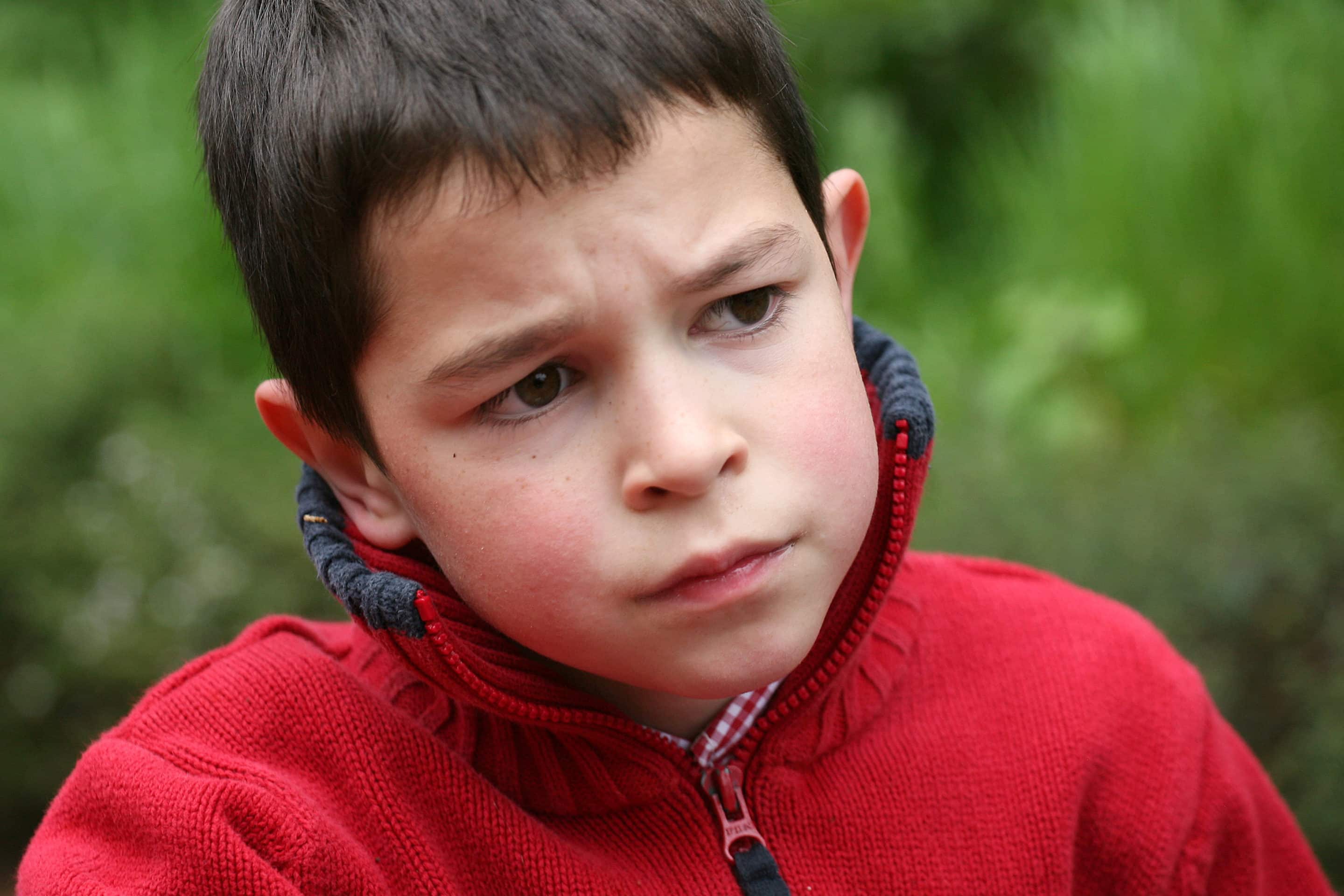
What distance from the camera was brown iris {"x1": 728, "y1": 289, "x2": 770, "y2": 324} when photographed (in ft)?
4.88

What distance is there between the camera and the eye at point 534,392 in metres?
1.42

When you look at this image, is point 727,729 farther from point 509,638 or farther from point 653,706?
point 509,638

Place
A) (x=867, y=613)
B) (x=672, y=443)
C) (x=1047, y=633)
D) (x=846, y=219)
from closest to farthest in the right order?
(x=672, y=443), (x=867, y=613), (x=846, y=219), (x=1047, y=633)

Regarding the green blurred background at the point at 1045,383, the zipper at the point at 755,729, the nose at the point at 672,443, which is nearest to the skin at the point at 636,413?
the nose at the point at 672,443

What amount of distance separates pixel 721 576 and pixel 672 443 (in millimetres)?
171

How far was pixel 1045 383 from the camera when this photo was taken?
4223 millimetres

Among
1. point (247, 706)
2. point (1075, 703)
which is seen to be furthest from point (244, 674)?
point (1075, 703)

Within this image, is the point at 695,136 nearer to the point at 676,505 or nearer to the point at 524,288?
the point at 524,288

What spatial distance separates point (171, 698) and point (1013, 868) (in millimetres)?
1060

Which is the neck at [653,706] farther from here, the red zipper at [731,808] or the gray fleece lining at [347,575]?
the gray fleece lining at [347,575]

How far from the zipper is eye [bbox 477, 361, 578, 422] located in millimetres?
360

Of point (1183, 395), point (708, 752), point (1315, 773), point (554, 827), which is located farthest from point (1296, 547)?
point (554, 827)

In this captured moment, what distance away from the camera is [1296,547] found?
293 centimetres

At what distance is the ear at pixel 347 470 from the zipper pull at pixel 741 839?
480 mm
